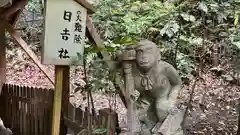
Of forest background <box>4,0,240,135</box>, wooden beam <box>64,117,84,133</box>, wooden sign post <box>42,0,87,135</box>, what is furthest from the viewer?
forest background <box>4,0,240,135</box>

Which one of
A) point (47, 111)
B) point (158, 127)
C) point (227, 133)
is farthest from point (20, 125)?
point (227, 133)

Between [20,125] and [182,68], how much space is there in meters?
2.06

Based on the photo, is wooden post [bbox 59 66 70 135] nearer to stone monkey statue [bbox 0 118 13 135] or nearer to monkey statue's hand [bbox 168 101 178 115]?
stone monkey statue [bbox 0 118 13 135]

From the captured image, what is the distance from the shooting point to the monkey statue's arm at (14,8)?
389 cm

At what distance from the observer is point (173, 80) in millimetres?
3031

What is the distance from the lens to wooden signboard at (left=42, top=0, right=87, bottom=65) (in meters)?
2.85

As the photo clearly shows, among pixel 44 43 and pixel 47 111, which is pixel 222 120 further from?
pixel 44 43

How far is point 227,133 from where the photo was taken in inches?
186

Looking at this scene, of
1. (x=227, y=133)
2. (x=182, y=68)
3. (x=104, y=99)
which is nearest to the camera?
(x=182, y=68)

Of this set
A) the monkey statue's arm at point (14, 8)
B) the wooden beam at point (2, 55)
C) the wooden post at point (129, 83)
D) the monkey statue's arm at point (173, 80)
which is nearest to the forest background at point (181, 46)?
the wooden post at point (129, 83)

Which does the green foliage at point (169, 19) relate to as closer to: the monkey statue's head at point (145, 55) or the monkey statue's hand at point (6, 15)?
the monkey statue's head at point (145, 55)

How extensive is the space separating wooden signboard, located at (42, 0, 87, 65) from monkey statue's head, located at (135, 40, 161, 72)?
0.47 metres

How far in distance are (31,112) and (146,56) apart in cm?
188

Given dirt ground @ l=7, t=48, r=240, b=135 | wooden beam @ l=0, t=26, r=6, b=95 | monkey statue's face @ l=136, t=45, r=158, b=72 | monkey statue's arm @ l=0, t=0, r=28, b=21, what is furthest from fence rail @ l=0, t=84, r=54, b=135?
monkey statue's face @ l=136, t=45, r=158, b=72
